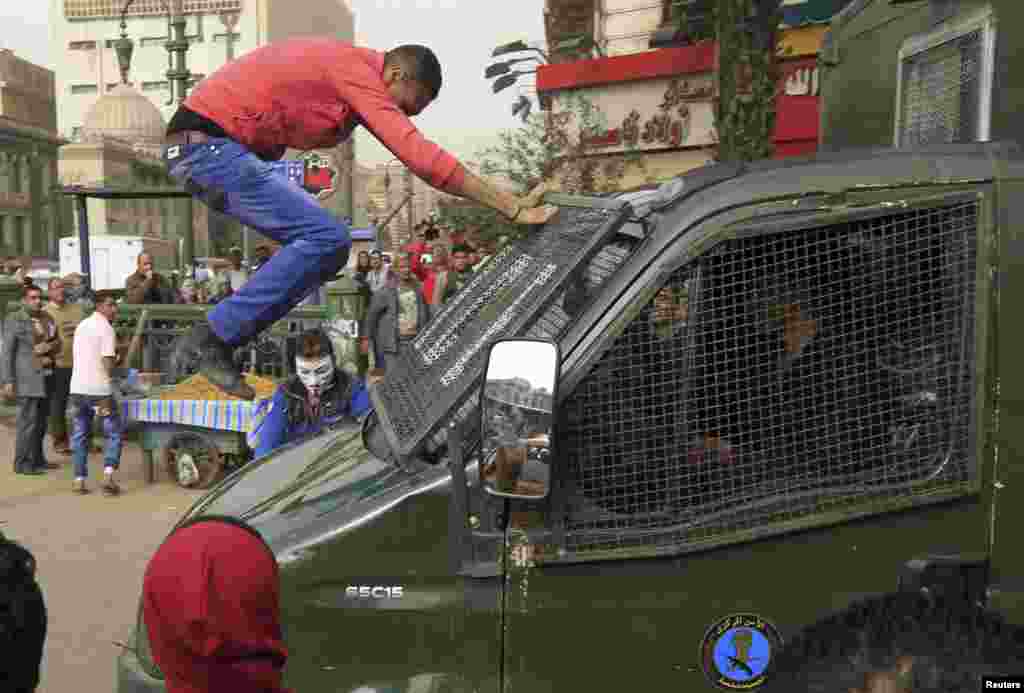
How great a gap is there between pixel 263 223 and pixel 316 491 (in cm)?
124

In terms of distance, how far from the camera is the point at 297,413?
5.95 metres

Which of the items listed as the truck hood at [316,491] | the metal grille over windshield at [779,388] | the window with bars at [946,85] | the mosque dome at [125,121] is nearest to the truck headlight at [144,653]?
the truck hood at [316,491]

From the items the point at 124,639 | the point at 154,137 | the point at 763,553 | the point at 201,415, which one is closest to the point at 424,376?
the point at 763,553

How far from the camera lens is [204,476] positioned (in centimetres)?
941

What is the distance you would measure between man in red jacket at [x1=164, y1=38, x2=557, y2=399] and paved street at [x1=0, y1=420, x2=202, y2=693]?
272 centimetres

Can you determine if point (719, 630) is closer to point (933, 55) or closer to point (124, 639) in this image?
point (933, 55)

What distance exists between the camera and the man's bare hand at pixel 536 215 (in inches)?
127

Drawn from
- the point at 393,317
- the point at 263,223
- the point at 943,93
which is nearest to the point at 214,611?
the point at 263,223

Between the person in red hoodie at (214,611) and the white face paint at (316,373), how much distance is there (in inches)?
173

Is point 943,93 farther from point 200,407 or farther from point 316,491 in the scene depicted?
point 200,407

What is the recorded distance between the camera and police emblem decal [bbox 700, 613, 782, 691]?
99.4 inches

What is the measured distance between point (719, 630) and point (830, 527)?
1.25 feet

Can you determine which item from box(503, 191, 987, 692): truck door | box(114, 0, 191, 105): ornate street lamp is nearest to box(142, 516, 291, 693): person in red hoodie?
box(503, 191, 987, 692): truck door

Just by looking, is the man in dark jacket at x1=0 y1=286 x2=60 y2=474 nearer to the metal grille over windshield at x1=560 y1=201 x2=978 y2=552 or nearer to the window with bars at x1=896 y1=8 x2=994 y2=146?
the window with bars at x1=896 y1=8 x2=994 y2=146
